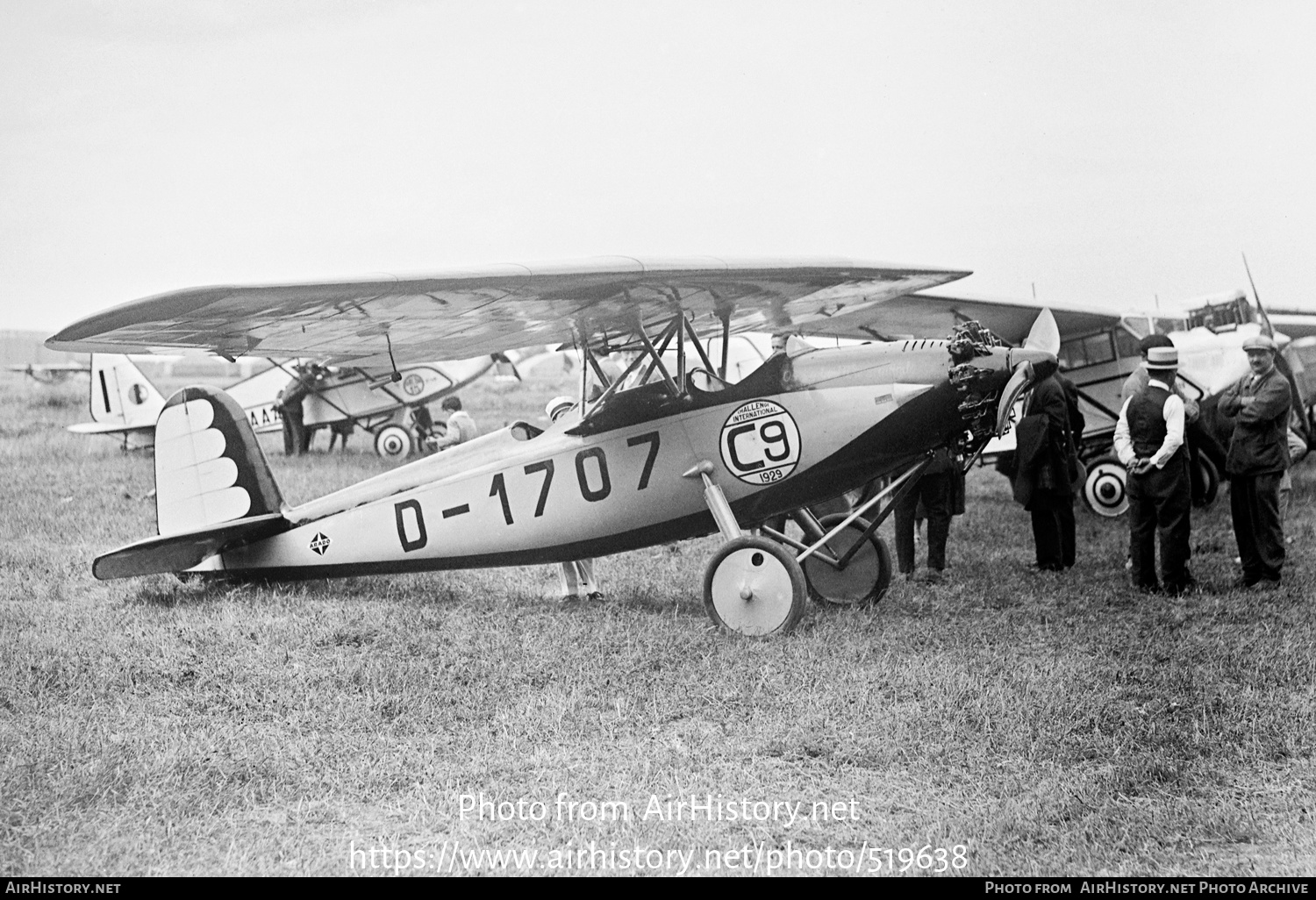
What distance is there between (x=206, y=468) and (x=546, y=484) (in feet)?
8.40

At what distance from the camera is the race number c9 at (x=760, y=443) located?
255 inches

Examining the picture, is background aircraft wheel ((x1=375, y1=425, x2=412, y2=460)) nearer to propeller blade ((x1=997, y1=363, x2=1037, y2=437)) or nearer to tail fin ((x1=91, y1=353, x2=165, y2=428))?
tail fin ((x1=91, y1=353, x2=165, y2=428))

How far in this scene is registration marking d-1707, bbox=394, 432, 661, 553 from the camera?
266 inches

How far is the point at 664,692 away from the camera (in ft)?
17.1

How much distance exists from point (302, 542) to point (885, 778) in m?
4.67

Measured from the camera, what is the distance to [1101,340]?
12562 millimetres

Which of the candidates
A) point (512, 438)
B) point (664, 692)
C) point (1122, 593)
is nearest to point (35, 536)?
point (512, 438)

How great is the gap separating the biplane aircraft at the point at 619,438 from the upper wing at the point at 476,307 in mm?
23

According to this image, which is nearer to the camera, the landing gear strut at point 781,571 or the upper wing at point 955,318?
the landing gear strut at point 781,571

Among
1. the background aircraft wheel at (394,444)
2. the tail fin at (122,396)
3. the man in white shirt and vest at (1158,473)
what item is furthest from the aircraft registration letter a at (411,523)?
the tail fin at (122,396)

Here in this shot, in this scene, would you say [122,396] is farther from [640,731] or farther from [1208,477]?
[640,731]

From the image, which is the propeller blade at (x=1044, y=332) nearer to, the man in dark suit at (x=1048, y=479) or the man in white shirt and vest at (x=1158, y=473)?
the man in dark suit at (x=1048, y=479)

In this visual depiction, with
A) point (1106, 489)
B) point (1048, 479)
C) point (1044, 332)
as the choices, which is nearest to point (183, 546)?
point (1048, 479)

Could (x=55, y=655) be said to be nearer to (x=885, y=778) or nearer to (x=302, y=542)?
(x=302, y=542)
